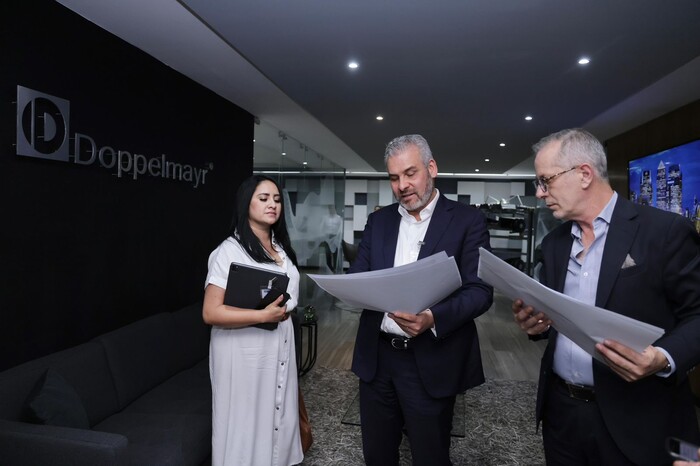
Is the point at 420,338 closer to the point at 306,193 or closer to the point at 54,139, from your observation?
the point at 54,139

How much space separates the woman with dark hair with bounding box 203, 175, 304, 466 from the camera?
208 cm

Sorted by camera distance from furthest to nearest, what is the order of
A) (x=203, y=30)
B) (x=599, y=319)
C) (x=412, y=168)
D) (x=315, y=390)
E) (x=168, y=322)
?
(x=315, y=390) < (x=168, y=322) < (x=203, y=30) < (x=412, y=168) < (x=599, y=319)

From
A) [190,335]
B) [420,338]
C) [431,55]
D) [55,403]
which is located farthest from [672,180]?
[55,403]

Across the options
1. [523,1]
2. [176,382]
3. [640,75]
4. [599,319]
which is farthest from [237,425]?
[640,75]

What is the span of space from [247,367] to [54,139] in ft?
5.94

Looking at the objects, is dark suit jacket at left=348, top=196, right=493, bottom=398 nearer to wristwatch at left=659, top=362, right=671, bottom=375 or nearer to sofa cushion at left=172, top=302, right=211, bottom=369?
wristwatch at left=659, top=362, right=671, bottom=375

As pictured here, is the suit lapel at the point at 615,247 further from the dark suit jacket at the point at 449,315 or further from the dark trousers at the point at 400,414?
the dark trousers at the point at 400,414

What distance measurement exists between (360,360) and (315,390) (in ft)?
8.37

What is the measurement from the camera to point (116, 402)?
274 centimetres

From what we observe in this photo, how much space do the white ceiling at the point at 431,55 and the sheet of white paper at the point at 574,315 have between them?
1.99 meters

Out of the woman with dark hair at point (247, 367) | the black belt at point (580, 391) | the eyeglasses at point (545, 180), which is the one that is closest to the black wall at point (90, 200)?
the woman with dark hair at point (247, 367)

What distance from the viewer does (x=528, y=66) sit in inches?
148

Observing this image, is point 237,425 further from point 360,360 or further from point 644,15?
point 644,15

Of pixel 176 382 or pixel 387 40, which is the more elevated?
pixel 387 40
